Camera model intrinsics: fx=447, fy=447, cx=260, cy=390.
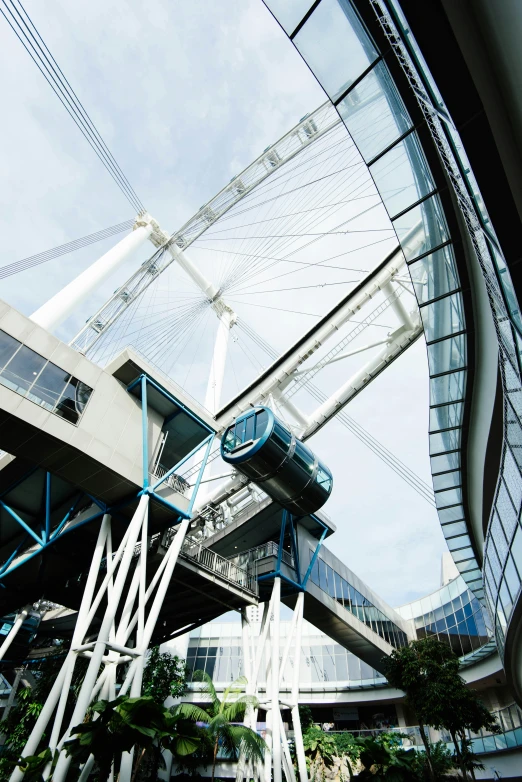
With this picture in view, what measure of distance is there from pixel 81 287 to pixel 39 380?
512 inches

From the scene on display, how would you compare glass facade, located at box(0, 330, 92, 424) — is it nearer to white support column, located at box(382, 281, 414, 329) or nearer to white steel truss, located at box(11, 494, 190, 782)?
white steel truss, located at box(11, 494, 190, 782)

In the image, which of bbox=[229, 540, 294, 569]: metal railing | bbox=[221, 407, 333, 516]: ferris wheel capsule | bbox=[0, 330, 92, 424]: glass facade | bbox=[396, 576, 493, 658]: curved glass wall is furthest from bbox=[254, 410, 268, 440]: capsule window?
bbox=[396, 576, 493, 658]: curved glass wall

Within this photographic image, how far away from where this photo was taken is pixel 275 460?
19734mm

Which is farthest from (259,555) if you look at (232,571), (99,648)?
(99,648)

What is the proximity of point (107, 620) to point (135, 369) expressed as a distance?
336 inches

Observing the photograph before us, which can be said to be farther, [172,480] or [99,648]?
[172,480]

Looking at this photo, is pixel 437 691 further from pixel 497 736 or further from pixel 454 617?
pixel 454 617

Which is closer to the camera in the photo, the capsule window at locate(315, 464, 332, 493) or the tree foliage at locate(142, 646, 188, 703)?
the capsule window at locate(315, 464, 332, 493)

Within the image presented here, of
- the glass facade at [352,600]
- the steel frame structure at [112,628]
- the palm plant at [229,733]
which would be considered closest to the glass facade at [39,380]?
the steel frame structure at [112,628]

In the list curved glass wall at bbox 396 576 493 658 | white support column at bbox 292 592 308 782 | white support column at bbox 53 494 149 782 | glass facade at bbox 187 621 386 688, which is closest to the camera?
white support column at bbox 53 494 149 782

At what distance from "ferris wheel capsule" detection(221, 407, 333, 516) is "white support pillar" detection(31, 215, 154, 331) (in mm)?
10743

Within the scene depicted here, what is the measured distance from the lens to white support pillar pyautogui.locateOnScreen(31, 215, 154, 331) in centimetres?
2368

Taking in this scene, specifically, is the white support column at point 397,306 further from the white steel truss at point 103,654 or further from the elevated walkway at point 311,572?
the white steel truss at point 103,654

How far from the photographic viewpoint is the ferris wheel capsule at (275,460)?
1952cm
